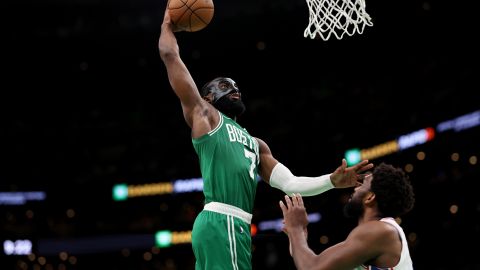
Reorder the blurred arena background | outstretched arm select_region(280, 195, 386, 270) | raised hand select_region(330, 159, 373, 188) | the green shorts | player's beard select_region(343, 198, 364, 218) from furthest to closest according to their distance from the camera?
the blurred arena background < raised hand select_region(330, 159, 373, 188) < player's beard select_region(343, 198, 364, 218) < the green shorts < outstretched arm select_region(280, 195, 386, 270)

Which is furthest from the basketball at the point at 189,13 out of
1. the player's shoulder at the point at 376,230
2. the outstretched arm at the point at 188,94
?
the player's shoulder at the point at 376,230

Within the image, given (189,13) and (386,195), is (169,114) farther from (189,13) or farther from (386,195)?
(386,195)

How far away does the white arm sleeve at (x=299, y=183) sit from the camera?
477 cm

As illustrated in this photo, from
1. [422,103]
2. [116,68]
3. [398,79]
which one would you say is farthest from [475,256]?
[116,68]

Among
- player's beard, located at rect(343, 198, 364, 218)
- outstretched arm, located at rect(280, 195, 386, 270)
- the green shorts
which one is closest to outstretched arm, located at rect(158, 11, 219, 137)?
the green shorts

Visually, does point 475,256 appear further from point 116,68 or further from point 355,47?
point 116,68

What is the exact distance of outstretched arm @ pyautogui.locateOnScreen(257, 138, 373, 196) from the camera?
15.3ft

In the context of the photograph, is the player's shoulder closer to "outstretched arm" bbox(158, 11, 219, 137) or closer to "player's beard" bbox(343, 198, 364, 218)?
"player's beard" bbox(343, 198, 364, 218)

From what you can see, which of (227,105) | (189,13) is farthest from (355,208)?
(189,13)

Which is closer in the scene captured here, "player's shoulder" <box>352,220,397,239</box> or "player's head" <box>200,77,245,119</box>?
"player's shoulder" <box>352,220,397,239</box>

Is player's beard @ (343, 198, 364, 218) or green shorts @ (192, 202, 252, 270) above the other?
player's beard @ (343, 198, 364, 218)

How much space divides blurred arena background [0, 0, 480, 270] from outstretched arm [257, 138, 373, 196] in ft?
39.4

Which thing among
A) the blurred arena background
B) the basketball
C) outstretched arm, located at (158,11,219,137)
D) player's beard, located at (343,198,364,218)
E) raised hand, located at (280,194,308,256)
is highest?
the blurred arena background

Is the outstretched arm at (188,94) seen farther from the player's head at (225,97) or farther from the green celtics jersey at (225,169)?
the player's head at (225,97)
